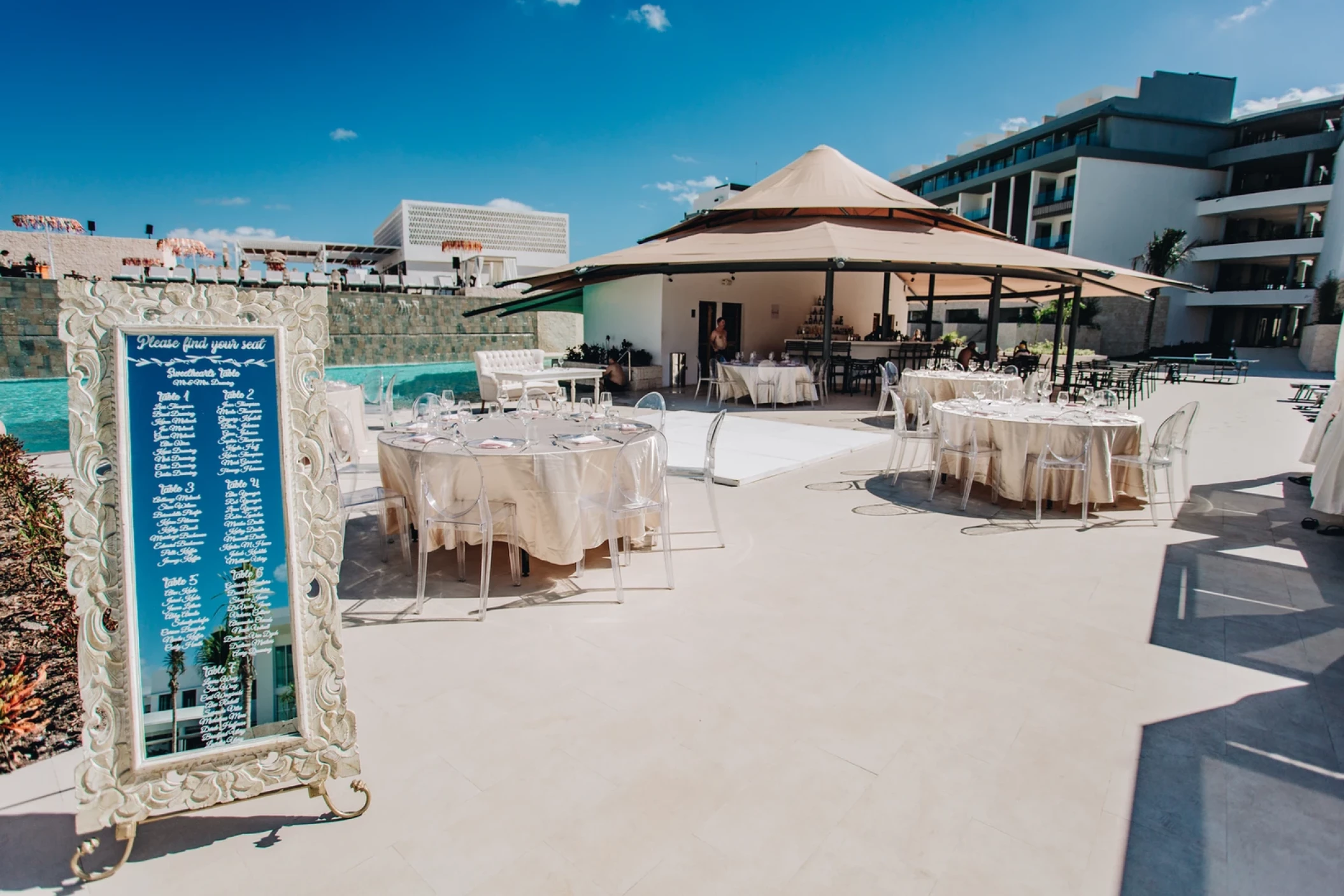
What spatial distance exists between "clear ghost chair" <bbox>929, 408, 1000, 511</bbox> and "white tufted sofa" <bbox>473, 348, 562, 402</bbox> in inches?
249

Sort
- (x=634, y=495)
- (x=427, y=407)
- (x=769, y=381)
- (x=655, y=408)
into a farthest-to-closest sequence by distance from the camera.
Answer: (x=769, y=381)
(x=655, y=408)
(x=427, y=407)
(x=634, y=495)

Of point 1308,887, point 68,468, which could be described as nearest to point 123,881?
point 1308,887

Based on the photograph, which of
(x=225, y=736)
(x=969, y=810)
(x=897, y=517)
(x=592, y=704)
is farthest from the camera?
(x=897, y=517)

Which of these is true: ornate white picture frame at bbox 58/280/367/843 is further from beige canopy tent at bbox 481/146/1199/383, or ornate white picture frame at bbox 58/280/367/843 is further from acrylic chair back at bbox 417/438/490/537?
beige canopy tent at bbox 481/146/1199/383

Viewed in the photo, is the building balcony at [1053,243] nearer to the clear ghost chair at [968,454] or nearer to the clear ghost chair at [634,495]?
the clear ghost chair at [968,454]

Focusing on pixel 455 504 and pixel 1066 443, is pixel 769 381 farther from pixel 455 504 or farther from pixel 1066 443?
pixel 455 504

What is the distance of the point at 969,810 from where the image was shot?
2.16 m

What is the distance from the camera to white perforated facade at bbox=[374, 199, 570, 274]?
192ft

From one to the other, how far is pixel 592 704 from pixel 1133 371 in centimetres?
1473

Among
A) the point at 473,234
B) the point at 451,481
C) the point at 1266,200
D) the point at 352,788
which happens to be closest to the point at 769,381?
the point at 451,481

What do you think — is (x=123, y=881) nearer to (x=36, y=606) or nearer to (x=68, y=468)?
(x=36, y=606)

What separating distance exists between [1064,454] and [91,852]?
6146 mm

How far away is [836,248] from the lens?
11.9 metres

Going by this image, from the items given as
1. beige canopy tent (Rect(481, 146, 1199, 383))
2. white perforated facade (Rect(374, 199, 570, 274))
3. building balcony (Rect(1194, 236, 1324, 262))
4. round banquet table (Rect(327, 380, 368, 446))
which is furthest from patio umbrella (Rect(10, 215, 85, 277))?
building balcony (Rect(1194, 236, 1324, 262))
